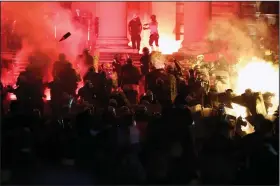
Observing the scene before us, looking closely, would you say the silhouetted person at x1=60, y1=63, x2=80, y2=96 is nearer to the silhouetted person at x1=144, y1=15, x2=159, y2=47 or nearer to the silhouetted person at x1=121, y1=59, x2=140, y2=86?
the silhouetted person at x1=121, y1=59, x2=140, y2=86

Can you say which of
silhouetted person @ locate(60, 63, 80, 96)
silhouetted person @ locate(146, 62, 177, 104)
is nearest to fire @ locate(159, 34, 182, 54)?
silhouetted person @ locate(146, 62, 177, 104)

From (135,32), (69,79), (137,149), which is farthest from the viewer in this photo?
(135,32)

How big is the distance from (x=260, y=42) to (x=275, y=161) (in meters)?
10.2

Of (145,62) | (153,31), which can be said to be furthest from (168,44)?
(145,62)

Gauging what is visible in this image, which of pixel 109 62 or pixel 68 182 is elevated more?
pixel 109 62

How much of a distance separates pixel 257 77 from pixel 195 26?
8.50 ft

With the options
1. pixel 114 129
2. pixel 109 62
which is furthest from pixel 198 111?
pixel 109 62

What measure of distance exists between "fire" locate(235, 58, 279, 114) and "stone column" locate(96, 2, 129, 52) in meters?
3.47

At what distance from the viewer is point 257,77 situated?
15289 mm

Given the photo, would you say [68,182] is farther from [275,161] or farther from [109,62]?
[109,62]

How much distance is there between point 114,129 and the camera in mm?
8062

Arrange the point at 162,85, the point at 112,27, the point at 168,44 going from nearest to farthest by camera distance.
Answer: the point at 162,85, the point at 112,27, the point at 168,44

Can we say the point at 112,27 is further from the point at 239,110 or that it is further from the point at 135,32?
the point at 239,110

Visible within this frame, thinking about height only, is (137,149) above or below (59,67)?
below
